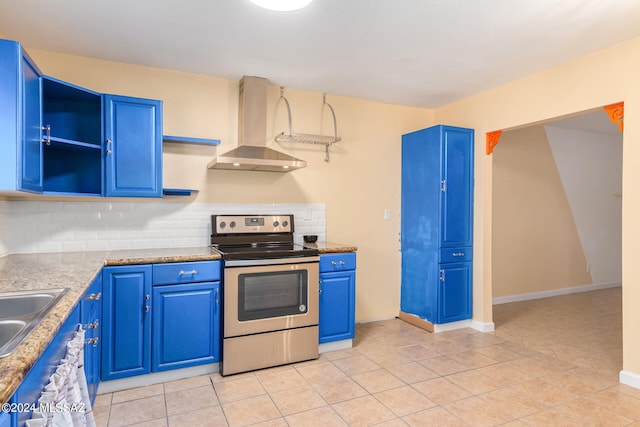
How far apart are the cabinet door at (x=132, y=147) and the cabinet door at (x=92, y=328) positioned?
691 millimetres

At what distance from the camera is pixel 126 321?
2.56 m

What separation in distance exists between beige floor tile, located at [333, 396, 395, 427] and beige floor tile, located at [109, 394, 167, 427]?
1.06 metres

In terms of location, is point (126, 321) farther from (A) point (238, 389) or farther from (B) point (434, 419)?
(B) point (434, 419)

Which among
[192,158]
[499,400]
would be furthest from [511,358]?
[192,158]

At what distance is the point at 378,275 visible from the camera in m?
4.11

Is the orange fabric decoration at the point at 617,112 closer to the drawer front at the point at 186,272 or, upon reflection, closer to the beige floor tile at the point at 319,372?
the beige floor tile at the point at 319,372

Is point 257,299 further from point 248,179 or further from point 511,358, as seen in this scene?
point 511,358

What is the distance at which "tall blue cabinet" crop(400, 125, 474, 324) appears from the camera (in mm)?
3732

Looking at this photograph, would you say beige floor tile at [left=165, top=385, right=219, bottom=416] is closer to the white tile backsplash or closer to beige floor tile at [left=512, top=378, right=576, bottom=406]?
the white tile backsplash

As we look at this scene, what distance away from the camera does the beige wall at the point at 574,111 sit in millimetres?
2609

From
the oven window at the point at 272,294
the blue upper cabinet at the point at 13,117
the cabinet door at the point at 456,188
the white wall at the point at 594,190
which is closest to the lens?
the blue upper cabinet at the point at 13,117

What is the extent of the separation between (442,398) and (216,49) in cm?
283

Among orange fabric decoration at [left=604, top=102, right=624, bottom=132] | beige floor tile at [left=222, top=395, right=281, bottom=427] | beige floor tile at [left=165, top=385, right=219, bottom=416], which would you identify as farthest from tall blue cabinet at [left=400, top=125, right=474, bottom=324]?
beige floor tile at [left=165, top=385, right=219, bottom=416]

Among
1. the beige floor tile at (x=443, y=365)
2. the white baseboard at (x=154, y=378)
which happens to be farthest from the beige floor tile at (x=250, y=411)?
the beige floor tile at (x=443, y=365)
